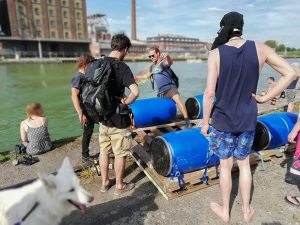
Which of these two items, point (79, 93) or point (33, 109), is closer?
point (79, 93)

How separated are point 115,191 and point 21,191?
1.82 m

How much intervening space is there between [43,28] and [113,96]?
228 feet

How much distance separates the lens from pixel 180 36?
146 m

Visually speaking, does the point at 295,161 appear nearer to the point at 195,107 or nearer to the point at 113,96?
the point at 113,96

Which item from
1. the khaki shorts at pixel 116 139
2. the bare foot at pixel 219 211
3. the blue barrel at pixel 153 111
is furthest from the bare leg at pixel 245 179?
the blue barrel at pixel 153 111

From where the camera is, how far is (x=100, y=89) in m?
3.18

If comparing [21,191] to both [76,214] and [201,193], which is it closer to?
[76,214]

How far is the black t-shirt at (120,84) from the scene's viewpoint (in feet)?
10.6

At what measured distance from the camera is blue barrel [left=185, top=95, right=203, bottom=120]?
627 cm

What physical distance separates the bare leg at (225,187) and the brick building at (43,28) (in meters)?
62.4

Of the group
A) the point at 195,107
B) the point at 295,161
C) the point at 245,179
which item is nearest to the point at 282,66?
the point at 245,179

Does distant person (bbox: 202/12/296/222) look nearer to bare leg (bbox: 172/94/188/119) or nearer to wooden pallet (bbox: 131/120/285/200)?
wooden pallet (bbox: 131/120/285/200)

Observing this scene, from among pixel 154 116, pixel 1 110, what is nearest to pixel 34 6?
pixel 1 110

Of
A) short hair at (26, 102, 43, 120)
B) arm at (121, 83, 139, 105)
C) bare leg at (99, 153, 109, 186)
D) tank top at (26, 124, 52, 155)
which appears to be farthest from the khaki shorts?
short hair at (26, 102, 43, 120)
